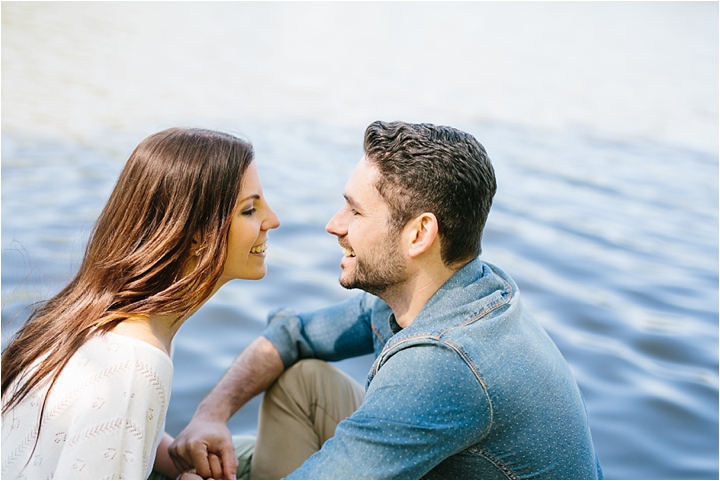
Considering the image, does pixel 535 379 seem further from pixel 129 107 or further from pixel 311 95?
pixel 311 95

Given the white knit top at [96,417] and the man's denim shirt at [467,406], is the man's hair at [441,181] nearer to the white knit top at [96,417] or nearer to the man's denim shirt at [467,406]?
the man's denim shirt at [467,406]

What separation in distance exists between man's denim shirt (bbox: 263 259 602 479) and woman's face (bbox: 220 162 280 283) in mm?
527

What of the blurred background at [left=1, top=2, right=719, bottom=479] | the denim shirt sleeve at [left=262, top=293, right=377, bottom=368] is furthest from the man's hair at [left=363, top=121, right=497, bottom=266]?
the denim shirt sleeve at [left=262, top=293, right=377, bottom=368]

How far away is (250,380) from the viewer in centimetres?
298

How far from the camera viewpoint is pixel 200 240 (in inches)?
92.7

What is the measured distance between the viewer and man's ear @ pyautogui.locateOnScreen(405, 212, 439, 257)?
2.27m

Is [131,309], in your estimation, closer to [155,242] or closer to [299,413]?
[155,242]

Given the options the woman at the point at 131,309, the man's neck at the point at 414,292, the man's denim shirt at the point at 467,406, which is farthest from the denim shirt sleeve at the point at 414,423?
the woman at the point at 131,309

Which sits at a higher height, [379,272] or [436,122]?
[379,272]

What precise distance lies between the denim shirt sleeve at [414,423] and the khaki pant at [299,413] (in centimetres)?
84

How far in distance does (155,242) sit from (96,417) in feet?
1.67

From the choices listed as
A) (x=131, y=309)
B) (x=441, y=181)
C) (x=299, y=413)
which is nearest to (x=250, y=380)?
(x=299, y=413)

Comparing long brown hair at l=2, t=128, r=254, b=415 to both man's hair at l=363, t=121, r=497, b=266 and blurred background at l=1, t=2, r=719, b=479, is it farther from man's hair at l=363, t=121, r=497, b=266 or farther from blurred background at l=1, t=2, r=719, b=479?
man's hair at l=363, t=121, r=497, b=266

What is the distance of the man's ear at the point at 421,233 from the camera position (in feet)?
7.43
